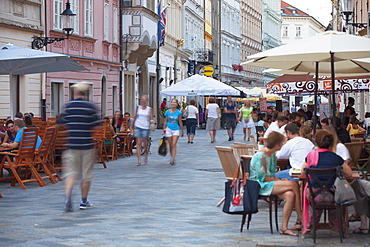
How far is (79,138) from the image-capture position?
10.6 m

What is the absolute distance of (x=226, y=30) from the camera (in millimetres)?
81438

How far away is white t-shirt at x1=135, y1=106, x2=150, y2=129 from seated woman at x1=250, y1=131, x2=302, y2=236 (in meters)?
9.27

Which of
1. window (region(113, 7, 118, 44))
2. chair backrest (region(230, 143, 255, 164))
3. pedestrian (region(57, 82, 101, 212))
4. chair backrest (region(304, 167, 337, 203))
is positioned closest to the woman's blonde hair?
chair backrest (region(304, 167, 337, 203))

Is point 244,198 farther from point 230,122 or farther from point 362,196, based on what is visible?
point 230,122

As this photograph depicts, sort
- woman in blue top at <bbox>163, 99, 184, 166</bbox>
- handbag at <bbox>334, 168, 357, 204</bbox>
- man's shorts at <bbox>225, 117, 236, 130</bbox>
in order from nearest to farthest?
handbag at <bbox>334, 168, 357, 204</bbox> → woman in blue top at <bbox>163, 99, 184, 166</bbox> → man's shorts at <bbox>225, 117, 236, 130</bbox>

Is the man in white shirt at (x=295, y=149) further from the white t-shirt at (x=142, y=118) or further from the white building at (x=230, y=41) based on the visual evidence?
the white building at (x=230, y=41)

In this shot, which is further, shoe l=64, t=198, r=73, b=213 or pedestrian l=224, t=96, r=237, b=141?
pedestrian l=224, t=96, r=237, b=141

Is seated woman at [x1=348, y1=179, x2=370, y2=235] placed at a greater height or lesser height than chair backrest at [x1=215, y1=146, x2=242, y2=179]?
lesser

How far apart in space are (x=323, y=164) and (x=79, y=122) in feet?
12.6

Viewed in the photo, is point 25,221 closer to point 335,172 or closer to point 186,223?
point 186,223

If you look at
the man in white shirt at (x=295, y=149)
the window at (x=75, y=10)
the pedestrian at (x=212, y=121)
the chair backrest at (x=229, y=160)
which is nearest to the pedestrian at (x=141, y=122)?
the chair backrest at (x=229, y=160)

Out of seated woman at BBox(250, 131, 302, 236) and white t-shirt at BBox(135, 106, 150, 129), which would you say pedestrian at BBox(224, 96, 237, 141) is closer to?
white t-shirt at BBox(135, 106, 150, 129)

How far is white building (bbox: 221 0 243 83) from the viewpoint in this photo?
80188 millimetres

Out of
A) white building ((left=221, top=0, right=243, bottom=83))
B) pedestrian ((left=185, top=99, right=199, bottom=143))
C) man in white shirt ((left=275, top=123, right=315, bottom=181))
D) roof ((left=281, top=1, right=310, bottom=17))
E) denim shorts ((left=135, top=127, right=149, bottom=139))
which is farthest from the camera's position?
roof ((left=281, top=1, right=310, bottom=17))
